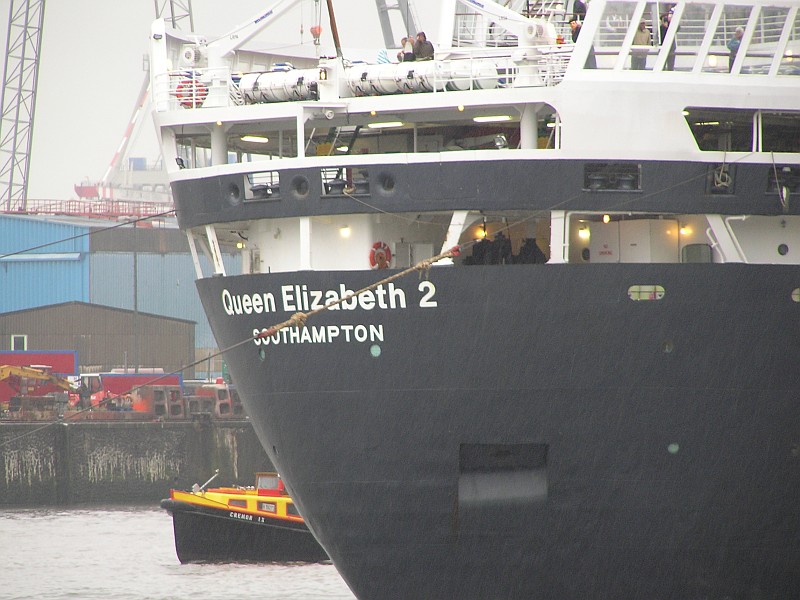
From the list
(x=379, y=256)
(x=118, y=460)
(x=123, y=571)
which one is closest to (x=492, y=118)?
(x=379, y=256)

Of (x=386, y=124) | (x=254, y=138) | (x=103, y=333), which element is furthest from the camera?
(x=103, y=333)

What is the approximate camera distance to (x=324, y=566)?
120 feet

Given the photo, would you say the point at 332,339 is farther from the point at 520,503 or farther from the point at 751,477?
the point at 751,477

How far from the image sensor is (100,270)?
248ft

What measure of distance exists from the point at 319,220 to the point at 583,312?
3636 millimetres

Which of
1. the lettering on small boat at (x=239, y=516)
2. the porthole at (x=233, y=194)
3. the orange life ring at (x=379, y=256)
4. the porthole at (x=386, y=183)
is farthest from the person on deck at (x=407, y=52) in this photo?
the lettering on small boat at (x=239, y=516)

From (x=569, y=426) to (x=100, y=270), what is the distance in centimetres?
6080

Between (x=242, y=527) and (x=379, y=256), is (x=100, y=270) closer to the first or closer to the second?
(x=242, y=527)

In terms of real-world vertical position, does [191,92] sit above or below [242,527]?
above

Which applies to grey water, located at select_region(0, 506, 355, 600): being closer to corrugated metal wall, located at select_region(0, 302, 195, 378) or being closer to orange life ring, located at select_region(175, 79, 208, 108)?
orange life ring, located at select_region(175, 79, 208, 108)

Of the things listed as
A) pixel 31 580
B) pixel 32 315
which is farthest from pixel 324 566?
pixel 32 315

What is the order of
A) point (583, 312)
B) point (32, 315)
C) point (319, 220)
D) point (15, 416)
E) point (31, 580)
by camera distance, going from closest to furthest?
point (583, 312), point (319, 220), point (31, 580), point (15, 416), point (32, 315)

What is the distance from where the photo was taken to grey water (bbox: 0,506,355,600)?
31.8 m

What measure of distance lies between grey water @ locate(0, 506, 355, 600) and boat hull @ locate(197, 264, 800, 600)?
1303cm
